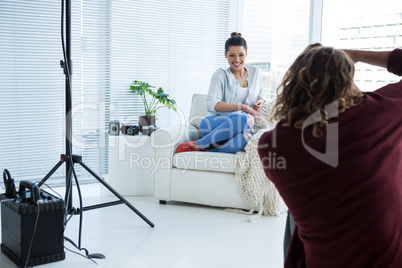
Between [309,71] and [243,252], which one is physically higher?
[309,71]

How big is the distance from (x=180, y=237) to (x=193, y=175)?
64cm

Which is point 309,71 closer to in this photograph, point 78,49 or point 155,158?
point 155,158

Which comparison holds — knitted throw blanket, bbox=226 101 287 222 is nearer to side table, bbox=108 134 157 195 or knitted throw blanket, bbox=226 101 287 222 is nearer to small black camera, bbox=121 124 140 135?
side table, bbox=108 134 157 195

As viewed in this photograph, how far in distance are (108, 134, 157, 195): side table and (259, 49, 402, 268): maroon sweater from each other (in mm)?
2330

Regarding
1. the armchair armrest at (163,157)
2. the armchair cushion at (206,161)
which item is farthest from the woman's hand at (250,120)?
the armchair armrest at (163,157)

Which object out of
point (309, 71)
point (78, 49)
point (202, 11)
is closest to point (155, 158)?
point (78, 49)

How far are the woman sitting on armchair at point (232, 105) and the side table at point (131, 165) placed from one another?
40cm

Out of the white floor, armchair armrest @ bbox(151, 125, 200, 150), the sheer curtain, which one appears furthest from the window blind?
the white floor

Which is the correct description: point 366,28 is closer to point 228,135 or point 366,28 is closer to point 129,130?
point 228,135

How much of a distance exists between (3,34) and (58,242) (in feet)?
8.20

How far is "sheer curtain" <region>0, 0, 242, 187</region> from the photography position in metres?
3.49

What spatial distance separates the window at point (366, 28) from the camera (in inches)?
137

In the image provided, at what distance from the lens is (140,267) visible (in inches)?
79.6

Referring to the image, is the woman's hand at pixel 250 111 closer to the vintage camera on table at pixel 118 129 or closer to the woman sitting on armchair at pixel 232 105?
the woman sitting on armchair at pixel 232 105
